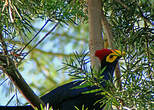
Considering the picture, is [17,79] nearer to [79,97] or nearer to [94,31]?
[94,31]

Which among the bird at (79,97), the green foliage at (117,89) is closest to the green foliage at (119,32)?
the green foliage at (117,89)

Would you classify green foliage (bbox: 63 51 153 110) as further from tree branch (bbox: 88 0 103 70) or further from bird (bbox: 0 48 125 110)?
bird (bbox: 0 48 125 110)

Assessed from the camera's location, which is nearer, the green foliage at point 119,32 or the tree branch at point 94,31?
the green foliage at point 119,32

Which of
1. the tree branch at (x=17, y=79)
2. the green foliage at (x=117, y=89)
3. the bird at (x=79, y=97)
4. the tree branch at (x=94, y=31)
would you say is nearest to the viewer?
the green foliage at (x=117, y=89)

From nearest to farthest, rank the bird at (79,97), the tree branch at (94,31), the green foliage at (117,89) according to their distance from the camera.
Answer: the green foliage at (117,89)
the tree branch at (94,31)
the bird at (79,97)

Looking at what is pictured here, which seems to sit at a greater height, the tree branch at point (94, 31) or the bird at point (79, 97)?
the tree branch at point (94, 31)

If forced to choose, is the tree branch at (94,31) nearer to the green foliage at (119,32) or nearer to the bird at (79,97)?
the green foliage at (119,32)

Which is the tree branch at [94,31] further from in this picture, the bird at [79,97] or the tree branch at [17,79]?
the tree branch at [17,79]

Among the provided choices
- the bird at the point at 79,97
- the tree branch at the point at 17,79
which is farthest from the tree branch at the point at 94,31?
the tree branch at the point at 17,79

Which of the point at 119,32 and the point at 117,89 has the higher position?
the point at 119,32

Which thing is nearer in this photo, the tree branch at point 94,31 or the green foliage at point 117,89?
the green foliage at point 117,89

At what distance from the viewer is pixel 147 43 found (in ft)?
3.83

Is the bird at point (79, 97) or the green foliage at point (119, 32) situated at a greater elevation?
the green foliage at point (119, 32)

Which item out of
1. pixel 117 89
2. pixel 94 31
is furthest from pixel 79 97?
pixel 117 89
